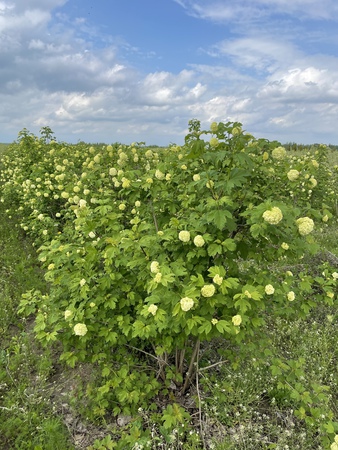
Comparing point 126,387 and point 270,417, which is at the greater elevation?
point 126,387

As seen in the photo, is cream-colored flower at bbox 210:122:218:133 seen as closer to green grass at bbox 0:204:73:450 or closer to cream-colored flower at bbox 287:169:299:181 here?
cream-colored flower at bbox 287:169:299:181

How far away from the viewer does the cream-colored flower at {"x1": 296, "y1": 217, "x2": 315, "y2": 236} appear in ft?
6.80

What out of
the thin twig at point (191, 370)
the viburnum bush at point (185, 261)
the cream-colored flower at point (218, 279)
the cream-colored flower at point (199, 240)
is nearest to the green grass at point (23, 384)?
the viburnum bush at point (185, 261)

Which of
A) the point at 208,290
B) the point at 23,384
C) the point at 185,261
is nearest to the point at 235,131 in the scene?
the point at 185,261

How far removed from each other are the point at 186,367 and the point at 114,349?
0.74 metres

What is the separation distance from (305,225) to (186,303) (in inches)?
33.8

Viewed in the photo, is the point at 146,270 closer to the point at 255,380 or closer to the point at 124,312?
the point at 124,312

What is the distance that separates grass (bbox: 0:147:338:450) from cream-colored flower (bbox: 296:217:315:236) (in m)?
1.20

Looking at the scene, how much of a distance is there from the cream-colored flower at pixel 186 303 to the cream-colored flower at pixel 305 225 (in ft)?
2.61

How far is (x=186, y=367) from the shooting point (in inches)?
134

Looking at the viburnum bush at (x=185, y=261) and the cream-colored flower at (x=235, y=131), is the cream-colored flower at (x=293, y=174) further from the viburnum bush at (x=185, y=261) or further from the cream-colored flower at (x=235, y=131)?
the cream-colored flower at (x=235, y=131)

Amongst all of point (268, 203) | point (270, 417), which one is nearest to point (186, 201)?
point (268, 203)

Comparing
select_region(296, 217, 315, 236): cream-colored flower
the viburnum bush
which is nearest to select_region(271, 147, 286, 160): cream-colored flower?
the viburnum bush

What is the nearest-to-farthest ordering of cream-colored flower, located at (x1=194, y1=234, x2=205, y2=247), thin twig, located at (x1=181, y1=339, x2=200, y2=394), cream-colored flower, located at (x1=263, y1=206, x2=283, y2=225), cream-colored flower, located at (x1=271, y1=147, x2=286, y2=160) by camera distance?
cream-colored flower, located at (x1=263, y1=206, x2=283, y2=225)
cream-colored flower, located at (x1=194, y1=234, x2=205, y2=247)
cream-colored flower, located at (x1=271, y1=147, x2=286, y2=160)
thin twig, located at (x1=181, y1=339, x2=200, y2=394)
